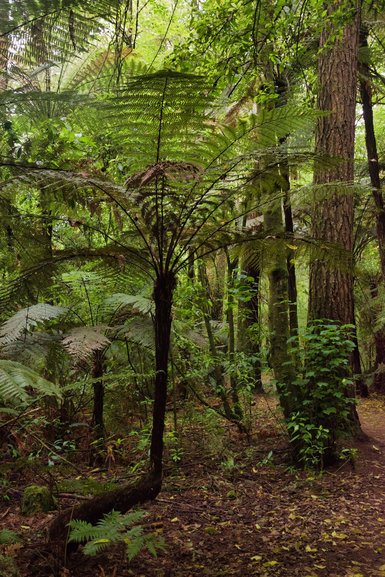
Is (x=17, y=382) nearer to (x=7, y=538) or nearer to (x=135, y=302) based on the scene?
(x=7, y=538)

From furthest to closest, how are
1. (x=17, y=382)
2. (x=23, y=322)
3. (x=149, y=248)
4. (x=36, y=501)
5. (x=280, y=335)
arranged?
(x=280, y=335) < (x=36, y=501) < (x=149, y=248) < (x=23, y=322) < (x=17, y=382)

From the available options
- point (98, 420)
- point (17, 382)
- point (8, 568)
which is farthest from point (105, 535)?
point (98, 420)

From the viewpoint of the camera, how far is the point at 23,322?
8.20ft

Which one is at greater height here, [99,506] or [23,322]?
[23,322]

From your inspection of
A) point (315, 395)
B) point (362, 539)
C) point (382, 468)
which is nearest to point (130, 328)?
point (315, 395)

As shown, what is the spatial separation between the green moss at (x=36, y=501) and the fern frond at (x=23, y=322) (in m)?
1.21

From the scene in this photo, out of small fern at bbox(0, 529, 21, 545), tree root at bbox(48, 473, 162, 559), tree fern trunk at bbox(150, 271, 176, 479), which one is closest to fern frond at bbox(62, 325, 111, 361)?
tree fern trunk at bbox(150, 271, 176, 479)

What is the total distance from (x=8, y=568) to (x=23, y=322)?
45.5 inches

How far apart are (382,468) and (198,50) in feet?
12.9

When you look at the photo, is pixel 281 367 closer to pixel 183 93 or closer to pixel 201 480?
pixel 201 480

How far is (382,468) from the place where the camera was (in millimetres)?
4117

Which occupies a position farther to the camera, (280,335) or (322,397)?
(280,335)

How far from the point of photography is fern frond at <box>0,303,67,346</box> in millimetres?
2375

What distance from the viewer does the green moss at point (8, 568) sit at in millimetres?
1877
